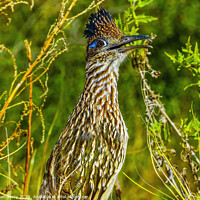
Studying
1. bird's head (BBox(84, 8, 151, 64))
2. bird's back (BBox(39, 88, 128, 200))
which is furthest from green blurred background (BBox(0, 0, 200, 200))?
bird's back (BBox(39, 88, 128, 200))

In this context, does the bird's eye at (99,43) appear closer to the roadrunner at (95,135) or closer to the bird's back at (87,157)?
the roadrunner at (95,135)

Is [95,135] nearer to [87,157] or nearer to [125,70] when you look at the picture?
[87,157]

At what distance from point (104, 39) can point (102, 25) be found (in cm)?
12

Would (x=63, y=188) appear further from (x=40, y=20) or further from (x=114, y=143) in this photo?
(x=40, y=20)

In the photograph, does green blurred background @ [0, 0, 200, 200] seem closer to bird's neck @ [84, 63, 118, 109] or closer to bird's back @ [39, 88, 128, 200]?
bird's neck @ [84, 63, 118, 109]

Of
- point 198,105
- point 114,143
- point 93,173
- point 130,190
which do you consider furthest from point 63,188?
point 198,105

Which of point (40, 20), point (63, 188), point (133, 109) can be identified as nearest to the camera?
point (63, 188)

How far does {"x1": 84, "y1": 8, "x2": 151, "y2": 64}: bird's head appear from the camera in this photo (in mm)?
4137

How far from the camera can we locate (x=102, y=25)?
13.6ft

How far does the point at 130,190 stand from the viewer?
5891mm

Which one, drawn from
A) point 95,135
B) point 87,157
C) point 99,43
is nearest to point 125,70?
point 99,43

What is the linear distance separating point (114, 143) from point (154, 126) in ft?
1.97

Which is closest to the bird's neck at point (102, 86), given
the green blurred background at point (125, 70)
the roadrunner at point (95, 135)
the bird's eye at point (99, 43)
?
the roadrunner at point (95, 135)

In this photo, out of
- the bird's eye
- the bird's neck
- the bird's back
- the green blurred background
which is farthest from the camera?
the green blurred background
